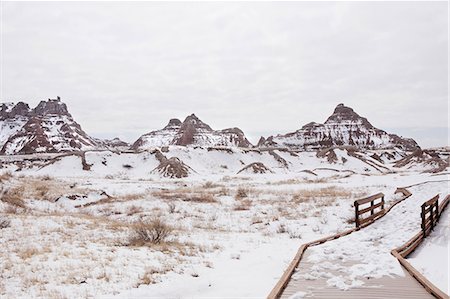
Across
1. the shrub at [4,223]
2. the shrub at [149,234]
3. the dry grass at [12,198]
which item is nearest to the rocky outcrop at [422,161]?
the shrub at [149,234]

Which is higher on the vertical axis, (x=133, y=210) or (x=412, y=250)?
(x=412, y=250)

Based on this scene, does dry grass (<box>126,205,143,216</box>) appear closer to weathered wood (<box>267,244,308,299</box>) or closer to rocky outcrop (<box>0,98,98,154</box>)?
weathered wood (<box>267,244,308,299</box>)

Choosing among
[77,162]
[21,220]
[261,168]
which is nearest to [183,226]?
[21,220]

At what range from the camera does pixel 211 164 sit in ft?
218

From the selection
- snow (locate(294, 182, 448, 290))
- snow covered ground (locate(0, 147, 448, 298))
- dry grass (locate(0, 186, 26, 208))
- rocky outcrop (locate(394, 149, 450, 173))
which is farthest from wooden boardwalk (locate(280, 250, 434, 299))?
rocky outcrop (locate(394, 149, 450, 173))

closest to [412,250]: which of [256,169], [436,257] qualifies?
[436,257]

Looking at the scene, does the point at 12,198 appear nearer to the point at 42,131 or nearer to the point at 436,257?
the point at 436,257

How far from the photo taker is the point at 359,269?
7.35 meters

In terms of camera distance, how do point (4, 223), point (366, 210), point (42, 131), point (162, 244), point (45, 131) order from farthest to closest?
point (45, 131), point (42, 131), point (4, 223), point (366, 210), point (162, 244)

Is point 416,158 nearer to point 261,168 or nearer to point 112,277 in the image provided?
point 261,168

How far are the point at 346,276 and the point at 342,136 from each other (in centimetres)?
15499

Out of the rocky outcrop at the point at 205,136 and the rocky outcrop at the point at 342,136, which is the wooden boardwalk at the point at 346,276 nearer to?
the rocky outcrop at the point at 205,136

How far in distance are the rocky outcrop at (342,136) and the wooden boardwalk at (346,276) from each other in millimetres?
132019

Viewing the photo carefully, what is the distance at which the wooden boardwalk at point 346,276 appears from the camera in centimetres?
594
